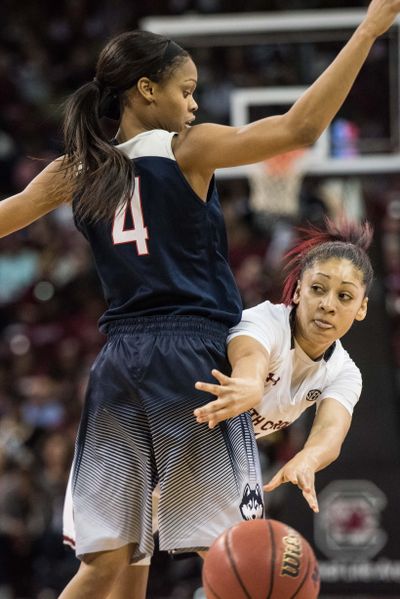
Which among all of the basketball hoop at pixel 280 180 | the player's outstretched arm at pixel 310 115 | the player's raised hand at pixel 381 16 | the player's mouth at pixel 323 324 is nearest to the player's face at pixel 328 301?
the player's mouth at pixel 323 324

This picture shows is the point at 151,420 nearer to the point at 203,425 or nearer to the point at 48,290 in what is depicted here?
the point at 203,425

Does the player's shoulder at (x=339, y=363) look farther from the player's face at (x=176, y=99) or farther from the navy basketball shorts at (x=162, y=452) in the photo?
the player's face at (x=176, y=99)

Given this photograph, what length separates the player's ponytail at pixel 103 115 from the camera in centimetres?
377

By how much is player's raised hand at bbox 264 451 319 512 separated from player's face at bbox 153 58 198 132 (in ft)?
4.01

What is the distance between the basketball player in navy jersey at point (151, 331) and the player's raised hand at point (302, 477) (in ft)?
0.37

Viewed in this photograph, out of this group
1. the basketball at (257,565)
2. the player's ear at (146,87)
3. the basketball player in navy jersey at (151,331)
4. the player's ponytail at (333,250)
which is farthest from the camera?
the player's ponytail at (333,250)

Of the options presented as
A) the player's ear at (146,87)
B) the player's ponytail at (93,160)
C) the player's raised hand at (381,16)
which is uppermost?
the player's raised hand at (381,16)

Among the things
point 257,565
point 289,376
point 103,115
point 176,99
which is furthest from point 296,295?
point 257,565

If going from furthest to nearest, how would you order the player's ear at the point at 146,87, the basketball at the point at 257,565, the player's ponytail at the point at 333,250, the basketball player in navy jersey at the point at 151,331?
the player's ponytail at the point at 333,250 → the player's ear at the point at 146,87 → the basketball player in navy jersey at the point at 151,331 → the basketball at the point at 257,565

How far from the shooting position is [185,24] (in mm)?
9445

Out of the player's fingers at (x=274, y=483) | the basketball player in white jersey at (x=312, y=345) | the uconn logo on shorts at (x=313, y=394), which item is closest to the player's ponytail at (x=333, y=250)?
the basketball player in white jersey at (x=312, y=345)

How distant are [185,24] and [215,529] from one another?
648 cm

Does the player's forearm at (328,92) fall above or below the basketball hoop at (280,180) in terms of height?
above

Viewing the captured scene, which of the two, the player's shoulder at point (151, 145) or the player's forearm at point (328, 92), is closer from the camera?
the player's forearm at point (328, 92)
